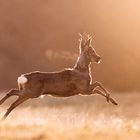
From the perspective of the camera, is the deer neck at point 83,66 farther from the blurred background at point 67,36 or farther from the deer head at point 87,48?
the blurred background at point 67,36

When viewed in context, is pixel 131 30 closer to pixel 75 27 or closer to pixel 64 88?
pixel 75 27

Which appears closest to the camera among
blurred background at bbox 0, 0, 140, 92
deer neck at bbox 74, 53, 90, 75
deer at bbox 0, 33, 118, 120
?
deer at bbox 0, 33, 118, 120

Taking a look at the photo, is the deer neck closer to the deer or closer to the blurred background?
the deer

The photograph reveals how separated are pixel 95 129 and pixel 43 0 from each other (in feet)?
93.1

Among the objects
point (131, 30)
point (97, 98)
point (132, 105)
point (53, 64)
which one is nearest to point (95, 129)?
point (132, 105)

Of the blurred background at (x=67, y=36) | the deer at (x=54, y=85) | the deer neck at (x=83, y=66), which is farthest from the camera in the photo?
the blurred background at (x=67, y=36)

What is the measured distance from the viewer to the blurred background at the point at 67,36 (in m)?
36.1

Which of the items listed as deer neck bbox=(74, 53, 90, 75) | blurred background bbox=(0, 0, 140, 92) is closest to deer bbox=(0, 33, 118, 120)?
deer neck bbox=(74, 53, 90, 75)

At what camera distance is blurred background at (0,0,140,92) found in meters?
36.1

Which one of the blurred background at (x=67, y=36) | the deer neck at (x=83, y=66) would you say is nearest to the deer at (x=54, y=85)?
the deer neck at (x=83, y=66)

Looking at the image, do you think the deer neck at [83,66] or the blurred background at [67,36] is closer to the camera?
the deer neck at [83,66]

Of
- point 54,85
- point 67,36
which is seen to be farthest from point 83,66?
point 67,36

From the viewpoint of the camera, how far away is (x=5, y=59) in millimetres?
37625

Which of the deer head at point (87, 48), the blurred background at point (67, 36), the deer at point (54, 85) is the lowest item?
the blurred background at point (67, 36)
